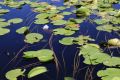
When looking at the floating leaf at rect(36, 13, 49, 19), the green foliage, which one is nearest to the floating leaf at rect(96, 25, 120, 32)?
the green foliage

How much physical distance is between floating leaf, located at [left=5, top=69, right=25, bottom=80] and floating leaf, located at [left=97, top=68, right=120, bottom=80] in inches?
28.1

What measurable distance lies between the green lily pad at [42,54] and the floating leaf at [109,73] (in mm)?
558

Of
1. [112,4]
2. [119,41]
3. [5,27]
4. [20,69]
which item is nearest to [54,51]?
[20,69]

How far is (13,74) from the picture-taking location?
2.21 m

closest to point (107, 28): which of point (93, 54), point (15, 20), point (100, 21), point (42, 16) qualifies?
point (100, 21)

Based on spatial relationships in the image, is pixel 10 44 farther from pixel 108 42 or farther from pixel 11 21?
pixel 108 42

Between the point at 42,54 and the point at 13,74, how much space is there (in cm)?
43

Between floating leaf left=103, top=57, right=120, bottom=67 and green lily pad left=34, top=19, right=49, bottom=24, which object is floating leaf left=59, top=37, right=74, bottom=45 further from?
green lily pad left=34, top=19, right=49, bottom=24

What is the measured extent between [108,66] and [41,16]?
1677 millimetres

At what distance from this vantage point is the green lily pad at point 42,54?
2.45m

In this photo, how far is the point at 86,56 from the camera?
2.46 m

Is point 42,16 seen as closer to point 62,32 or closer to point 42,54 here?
point 62,32

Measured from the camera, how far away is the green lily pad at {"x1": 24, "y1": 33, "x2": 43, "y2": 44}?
2.86 m

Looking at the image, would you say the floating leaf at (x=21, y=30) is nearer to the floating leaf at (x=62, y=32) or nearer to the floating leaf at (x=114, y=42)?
the floating leaf at (x=62, y=32)
